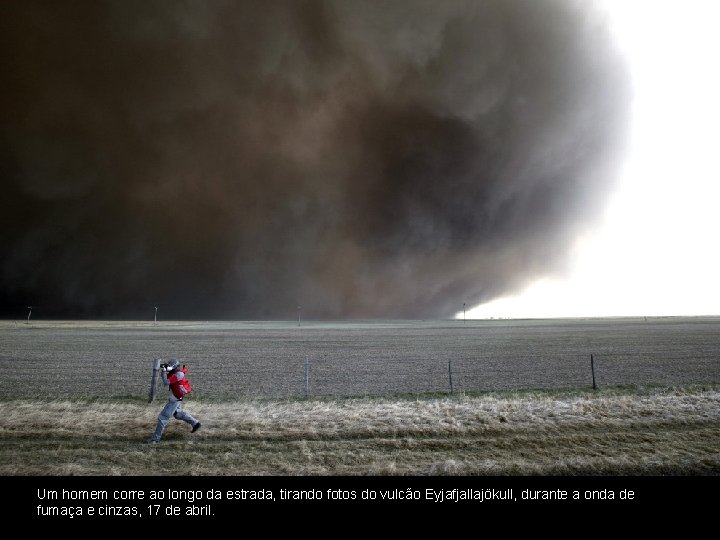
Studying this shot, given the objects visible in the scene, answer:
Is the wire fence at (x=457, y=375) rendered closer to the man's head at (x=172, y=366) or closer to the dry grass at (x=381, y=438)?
the dry grass at (x=381, y=438)

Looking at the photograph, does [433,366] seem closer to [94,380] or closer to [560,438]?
[560,438]

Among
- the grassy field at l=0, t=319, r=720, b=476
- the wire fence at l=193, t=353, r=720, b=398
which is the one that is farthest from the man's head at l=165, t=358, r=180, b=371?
the wire fence at l=193, t=353, r=720, b=398

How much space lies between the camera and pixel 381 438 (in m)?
9.89

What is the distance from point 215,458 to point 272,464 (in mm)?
1355

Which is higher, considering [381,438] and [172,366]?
[172,366]

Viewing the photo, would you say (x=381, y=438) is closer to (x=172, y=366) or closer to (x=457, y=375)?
(x=172, y=366)

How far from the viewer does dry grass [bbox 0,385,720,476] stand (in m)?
7.91

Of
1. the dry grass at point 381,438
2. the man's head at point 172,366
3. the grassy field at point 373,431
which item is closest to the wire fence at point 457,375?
the grassy field at point 373,431

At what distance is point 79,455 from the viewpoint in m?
8.61

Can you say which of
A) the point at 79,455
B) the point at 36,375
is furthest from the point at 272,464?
the point at 36,375

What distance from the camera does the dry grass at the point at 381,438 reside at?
791 cm

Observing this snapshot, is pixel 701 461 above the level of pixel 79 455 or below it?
below

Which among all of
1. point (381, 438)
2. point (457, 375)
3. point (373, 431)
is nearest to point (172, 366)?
point (373, 431)
